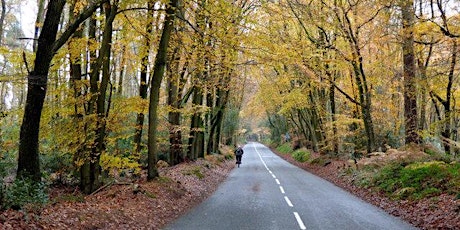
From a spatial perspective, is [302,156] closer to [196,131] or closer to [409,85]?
[196,131]

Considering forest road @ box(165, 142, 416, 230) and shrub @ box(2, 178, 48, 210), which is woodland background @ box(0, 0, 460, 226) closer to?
shrub @ box(2, 178, 48, 210)

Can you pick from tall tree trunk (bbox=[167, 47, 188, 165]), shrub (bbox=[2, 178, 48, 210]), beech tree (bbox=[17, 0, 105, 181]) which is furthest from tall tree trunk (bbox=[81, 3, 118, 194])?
tall tree trunk (bbox=[167, 47, 188, 165])

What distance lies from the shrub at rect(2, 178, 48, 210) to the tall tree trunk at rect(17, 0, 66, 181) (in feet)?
1.07

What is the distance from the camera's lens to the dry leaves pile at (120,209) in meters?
7.14

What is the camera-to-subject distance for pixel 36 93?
8664 millimetres

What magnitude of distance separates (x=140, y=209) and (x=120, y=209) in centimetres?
77

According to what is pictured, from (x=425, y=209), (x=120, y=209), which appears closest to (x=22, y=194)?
(x=120, y=209)

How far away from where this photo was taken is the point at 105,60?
1212 cm

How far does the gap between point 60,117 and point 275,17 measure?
13.0 meters

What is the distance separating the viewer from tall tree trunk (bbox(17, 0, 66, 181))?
27.2 ft

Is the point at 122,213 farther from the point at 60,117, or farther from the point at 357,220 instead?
the point at 357,220

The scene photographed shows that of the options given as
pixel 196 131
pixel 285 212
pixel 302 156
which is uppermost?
pixel 196 131

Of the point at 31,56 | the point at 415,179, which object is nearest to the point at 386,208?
the point at 415,179

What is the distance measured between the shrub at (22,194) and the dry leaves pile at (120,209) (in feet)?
0.96
